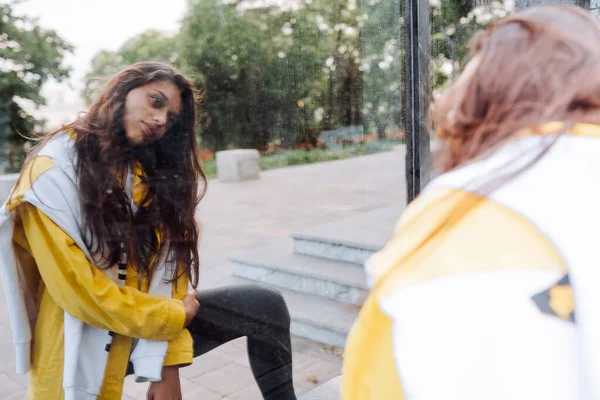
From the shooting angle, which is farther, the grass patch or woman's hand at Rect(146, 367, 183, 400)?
the grass patch

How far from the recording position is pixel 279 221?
5223 mm

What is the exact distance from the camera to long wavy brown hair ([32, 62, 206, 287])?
145cm

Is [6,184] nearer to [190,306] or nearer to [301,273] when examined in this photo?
[190,306]

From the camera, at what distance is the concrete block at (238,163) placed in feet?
7.63

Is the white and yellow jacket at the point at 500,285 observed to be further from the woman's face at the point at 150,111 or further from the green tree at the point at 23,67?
the green tree at the point at 23,67

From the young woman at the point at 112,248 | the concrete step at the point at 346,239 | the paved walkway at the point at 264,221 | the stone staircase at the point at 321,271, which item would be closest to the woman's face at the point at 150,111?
the young woman at the point at 112,248

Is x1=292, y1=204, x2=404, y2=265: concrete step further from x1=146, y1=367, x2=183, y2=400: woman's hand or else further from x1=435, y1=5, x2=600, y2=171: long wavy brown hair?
x1=435, y1=5, x2=600, y2=171: long wavy brown hair

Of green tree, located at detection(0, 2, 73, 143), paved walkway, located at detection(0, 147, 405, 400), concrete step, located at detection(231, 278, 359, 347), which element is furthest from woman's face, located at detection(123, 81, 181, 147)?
concrete step, located at detection(231, 278, 359, 347)

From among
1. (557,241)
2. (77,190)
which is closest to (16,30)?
(77,190)

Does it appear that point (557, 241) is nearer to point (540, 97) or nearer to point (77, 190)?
point (540, 97)

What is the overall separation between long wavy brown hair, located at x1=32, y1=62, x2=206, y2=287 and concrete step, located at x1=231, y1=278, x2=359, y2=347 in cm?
155

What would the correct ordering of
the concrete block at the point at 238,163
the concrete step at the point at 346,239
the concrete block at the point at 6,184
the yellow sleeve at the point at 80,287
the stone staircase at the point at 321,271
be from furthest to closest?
the concrete step at the point at 346,239 < the stone staircase at the point at 321,271 < the concrete block at the point at 238,163 < the concrete block at the point at 6,184 < the yellow sleeve at the point at 80,287

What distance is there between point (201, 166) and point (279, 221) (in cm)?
340

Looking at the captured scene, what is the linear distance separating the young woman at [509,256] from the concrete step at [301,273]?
2.46 meters
